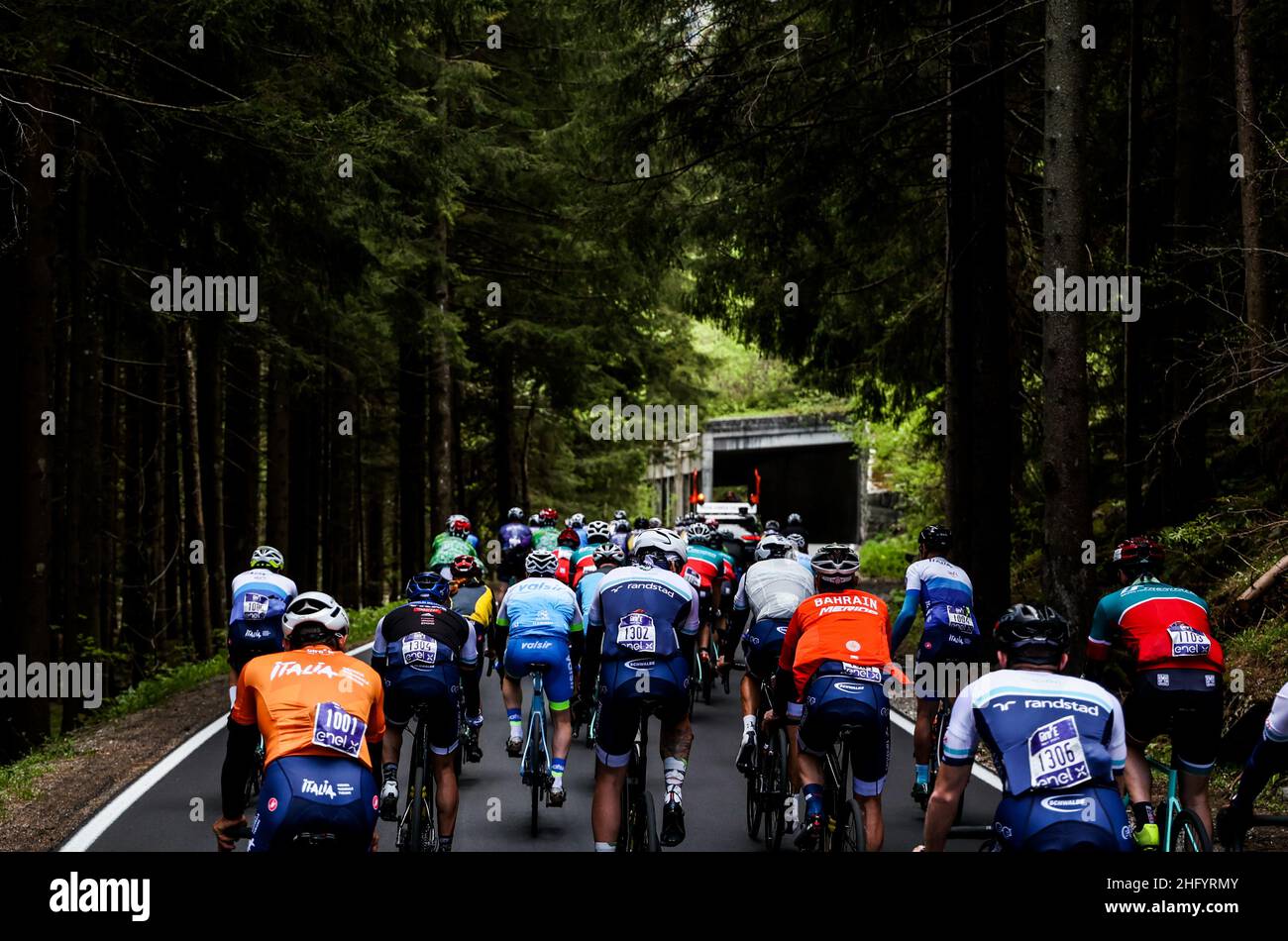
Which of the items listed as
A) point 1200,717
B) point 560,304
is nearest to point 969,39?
point 1200,717

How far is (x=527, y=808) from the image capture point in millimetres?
10484

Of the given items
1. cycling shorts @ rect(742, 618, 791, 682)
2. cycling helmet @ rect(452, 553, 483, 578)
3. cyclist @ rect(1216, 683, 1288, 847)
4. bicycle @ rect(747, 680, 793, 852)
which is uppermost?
cycling helmet @ rect(452, 553, 483, 578)

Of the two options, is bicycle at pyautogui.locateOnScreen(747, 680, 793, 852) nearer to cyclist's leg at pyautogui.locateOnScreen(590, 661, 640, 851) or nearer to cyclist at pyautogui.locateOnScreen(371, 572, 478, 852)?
cyclist's leg at pyautogui.locateOnScreen(590, 661, 640, 851)

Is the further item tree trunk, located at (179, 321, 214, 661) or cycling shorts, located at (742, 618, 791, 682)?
tree trunk, located at (179, 321, 214, 661)

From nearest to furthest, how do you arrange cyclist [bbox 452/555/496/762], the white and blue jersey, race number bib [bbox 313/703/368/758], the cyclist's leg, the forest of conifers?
race number bib [bbox 313/703/368/758], the cyclist's leg, the white and blue jersey, cyclist [bbox 452/555/496/762], the forest of conifers

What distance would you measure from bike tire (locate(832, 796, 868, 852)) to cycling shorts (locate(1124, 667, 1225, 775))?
1674mm

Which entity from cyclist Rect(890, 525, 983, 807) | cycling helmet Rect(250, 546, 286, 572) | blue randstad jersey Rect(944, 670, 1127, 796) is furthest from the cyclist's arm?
cycling helmet Rect(250, 546, 286, 572)

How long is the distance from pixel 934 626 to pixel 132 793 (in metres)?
6.72

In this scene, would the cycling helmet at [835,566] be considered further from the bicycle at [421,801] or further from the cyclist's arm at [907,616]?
the bicycle at [421,801]

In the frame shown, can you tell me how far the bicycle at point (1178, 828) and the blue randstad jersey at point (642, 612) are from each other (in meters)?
2.99

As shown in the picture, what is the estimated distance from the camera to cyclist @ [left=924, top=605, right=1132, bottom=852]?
496 centimetres

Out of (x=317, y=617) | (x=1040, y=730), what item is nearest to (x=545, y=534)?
(x=317, y=617)

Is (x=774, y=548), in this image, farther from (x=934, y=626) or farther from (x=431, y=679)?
(x=431, y=679)
